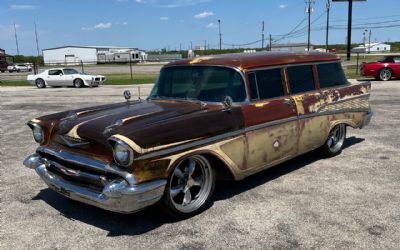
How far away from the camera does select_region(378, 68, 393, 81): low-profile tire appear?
21.0 metres

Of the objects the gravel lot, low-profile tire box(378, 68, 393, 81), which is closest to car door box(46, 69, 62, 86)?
low-profile tire box(378, 68, 393, 81)

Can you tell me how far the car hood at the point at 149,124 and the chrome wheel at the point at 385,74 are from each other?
62.1 ft

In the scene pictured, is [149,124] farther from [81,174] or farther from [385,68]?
[385,68]

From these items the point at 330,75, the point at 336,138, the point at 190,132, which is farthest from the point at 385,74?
the point at 190,132

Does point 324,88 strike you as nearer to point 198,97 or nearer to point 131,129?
point 198,97

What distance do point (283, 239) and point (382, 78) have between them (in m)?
19.8

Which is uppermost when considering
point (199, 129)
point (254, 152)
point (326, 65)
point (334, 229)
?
point (326, 65)

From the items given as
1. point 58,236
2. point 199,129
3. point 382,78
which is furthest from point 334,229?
point 382,78

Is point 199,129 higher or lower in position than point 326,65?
lower

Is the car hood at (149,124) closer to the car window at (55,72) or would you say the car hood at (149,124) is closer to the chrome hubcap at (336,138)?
the chrome hubcap at (336,138)

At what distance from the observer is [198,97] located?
4930 mm

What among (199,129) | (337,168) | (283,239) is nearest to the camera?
(283,239)

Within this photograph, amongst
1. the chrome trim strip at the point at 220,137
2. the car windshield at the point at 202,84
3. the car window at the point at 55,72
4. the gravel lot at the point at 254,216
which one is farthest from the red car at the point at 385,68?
the car windshield at the point at 202,84

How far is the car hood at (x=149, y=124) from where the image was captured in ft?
12.6
